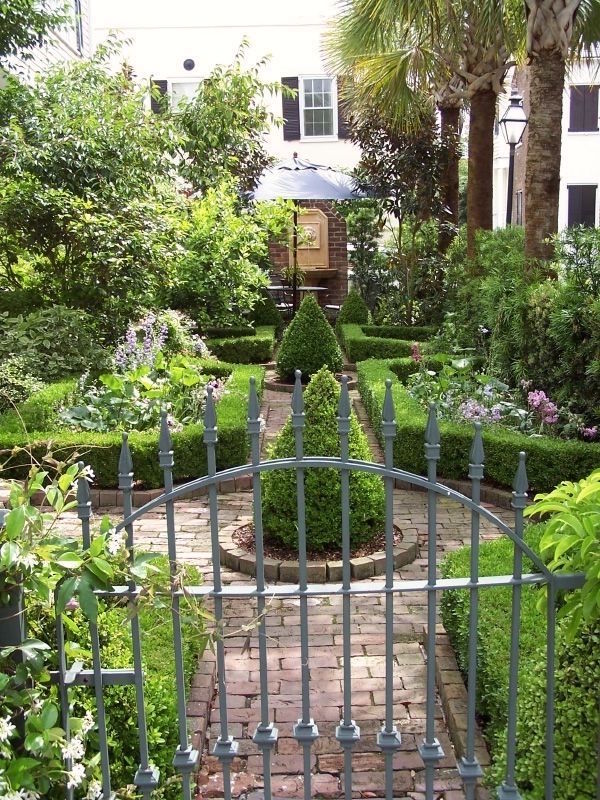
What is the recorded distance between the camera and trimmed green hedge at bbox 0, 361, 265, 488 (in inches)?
247

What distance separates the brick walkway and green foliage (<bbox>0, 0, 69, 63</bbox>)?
26.5ft

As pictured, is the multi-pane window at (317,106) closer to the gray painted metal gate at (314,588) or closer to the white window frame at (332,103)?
the white window frame at (332,103)

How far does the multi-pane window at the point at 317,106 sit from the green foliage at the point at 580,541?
63.4ft

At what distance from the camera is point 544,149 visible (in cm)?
817

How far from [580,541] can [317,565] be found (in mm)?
2659

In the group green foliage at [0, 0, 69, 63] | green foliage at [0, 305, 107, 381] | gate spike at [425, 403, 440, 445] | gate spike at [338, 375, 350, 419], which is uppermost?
green foliage at [0, 0, 69, 63]

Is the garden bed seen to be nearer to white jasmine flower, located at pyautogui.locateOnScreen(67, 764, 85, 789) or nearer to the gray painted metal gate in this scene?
the gray painted metal gate

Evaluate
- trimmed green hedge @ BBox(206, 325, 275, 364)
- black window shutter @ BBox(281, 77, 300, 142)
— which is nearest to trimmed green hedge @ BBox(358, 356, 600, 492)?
trimmed green hedge @ BBox(206, 325, 275, 364)

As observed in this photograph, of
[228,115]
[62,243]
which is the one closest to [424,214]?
[228,115]

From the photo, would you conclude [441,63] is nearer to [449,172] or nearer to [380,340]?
[449,172]

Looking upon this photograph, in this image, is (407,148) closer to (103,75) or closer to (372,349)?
(372,349)

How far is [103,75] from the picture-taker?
1108 centimetres

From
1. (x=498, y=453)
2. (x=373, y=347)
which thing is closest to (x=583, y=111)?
(x=373, y=347)

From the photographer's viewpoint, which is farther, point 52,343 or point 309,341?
point 309,341
